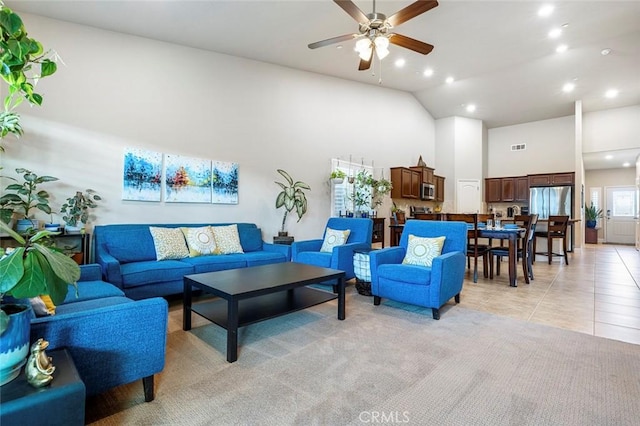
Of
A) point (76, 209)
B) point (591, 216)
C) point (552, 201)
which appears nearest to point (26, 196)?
point (76, 209)

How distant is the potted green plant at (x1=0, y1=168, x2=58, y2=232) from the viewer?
10.5 feet

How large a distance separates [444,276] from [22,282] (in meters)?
3.10

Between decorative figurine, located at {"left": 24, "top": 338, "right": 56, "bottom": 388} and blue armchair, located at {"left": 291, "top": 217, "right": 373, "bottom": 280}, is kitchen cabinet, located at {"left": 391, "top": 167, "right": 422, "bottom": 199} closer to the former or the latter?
blue armchair, located at {"left": 291, "top": 217, "right": 373, "bottom": 280}

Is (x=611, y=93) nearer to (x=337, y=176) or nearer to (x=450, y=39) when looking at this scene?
(x=450, y=39)

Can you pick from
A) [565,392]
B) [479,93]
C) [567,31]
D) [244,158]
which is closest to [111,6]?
[244,158]

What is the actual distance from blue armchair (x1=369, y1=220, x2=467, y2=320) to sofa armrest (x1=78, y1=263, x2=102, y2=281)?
2748mm

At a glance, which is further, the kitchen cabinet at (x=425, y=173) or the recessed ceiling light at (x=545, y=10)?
the kitchen cabinet at (x=425, y=173)

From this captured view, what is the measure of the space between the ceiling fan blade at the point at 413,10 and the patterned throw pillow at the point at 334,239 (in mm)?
2716

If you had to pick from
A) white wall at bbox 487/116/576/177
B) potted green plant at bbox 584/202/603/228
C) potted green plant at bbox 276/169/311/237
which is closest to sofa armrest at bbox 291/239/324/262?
potted green plant at bbox 276/169/311/237

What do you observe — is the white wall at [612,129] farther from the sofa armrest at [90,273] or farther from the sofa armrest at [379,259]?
the sofa armrest at [90,273]

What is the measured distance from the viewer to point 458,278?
3.56 metres

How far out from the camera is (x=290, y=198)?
17.9ft

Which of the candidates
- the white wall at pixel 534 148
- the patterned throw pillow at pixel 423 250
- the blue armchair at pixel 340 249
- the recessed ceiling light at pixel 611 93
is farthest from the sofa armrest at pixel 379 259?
the white wall at pixel 534 148

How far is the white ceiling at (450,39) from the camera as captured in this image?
12.9 ft
